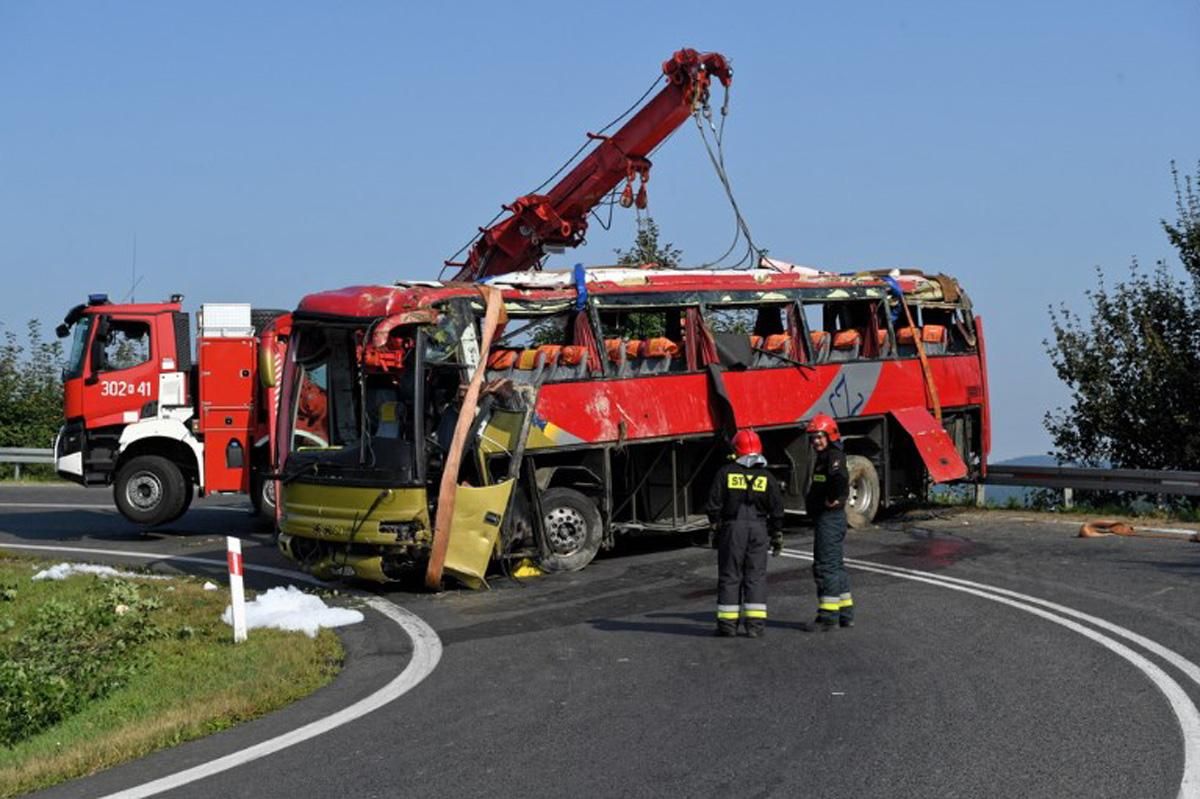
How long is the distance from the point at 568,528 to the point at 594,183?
5911 mm

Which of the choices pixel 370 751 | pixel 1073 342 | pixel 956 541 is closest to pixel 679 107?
pixel 956 541

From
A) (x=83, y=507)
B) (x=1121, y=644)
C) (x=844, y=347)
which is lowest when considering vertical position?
(x=1121, y=644)

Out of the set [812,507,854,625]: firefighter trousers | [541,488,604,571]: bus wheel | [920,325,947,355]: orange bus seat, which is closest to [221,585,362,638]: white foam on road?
[541,488,604,571]: bus wheel

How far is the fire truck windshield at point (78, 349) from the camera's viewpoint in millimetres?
19297

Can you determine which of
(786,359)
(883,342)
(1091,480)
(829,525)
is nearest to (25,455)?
(786,359)

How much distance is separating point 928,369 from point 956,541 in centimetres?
314

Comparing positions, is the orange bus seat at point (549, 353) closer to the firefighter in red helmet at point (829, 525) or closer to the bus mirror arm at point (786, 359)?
the bus mirror arm at point (786, 359)

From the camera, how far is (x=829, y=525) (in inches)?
452

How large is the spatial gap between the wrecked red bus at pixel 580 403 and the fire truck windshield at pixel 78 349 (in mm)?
5846

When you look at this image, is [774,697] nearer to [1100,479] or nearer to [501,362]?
[501,362]

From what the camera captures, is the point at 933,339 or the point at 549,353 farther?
the point at 933,339

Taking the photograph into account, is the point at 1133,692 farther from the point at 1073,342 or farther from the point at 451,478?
the point at 1073,342

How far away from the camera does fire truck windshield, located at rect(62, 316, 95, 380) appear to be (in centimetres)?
1930

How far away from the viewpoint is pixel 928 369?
19.0 meters
